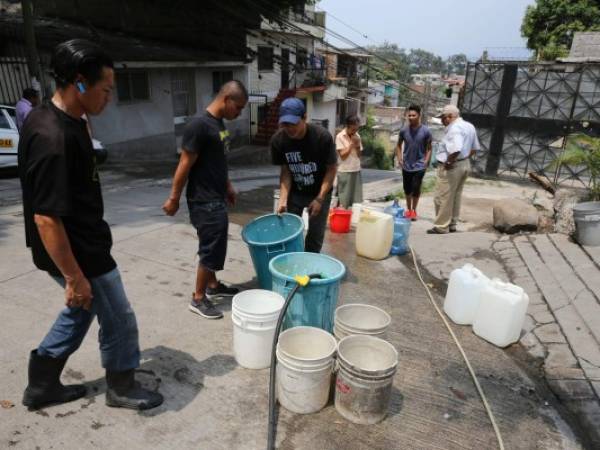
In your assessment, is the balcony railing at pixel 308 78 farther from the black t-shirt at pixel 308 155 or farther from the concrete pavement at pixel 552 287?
the black t-shirt at pixel 308 155

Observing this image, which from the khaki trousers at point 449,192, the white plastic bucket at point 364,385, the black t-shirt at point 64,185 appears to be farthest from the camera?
the khaki trousers at point 449,192

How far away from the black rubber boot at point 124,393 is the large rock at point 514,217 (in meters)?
5.77

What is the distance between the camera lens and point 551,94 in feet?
34.8

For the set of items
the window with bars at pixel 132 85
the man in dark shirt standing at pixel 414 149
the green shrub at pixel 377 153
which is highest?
the window with bars at pixel 132 85

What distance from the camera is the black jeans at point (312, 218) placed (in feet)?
13.9

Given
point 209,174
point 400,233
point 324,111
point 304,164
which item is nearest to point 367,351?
point 209,174

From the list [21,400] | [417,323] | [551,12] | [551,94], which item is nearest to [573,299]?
[417,323]

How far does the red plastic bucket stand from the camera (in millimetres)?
6164

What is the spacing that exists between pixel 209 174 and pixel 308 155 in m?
1.08

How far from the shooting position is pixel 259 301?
3.21 m

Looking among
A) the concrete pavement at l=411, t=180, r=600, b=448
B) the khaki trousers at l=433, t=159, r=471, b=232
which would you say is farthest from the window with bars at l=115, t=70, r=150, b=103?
the khaki trousers at l=433, t=159, r=471, b=232

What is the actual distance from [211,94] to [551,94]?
12.2m

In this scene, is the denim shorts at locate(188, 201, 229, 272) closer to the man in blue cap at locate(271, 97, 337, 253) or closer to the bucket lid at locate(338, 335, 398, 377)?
the man in blue cap at locate(271, 97, 337, 253)

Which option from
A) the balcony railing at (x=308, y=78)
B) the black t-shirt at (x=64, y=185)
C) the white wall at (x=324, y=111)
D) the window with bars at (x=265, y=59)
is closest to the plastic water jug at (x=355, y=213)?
the black t-shirt at (x=64, y=185)
